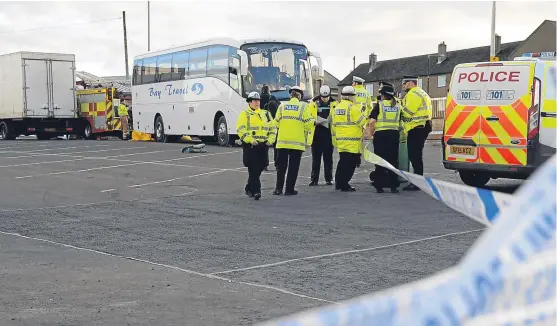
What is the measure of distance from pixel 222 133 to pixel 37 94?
1208cm

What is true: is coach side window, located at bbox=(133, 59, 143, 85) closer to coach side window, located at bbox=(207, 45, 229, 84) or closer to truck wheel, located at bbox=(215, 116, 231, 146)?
coach side window, located at bbox=(207, 45, 229, 84)

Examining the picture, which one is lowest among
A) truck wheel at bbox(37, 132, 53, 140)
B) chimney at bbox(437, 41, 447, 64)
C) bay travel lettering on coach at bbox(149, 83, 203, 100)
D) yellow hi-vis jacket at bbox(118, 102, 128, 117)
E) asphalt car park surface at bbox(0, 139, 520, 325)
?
truck wheel at bbox(37, 132, 53, 140)

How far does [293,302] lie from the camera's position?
5730 millimetres

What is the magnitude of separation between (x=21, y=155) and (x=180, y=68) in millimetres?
8695

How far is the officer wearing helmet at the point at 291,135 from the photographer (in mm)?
13477

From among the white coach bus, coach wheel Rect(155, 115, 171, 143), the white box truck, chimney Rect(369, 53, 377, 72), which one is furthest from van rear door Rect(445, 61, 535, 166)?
chimney Rect(369, 53, 377, 72)

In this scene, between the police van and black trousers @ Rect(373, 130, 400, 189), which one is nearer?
the police van

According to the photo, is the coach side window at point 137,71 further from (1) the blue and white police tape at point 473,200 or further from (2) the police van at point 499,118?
(1) the blue and white police tape at point 473,200

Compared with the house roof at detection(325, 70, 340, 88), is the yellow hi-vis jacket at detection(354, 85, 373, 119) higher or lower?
lower

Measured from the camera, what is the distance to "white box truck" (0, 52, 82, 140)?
116ft

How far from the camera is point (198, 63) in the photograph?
94.6ft

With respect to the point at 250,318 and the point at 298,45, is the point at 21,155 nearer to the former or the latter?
the point at 298,45

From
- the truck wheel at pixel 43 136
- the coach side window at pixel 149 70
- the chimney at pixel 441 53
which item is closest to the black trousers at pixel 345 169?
the coach side window at pixel 149 70

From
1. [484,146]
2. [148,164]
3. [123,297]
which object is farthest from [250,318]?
[148,164]
